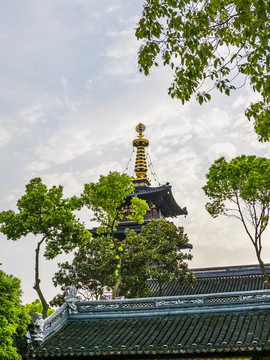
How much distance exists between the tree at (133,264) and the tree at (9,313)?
24.9ft

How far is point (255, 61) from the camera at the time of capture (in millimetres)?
6887

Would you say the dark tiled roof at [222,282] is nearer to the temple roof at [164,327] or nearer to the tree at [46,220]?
the tree at [46,220]

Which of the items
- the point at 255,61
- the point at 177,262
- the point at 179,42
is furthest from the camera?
the point at 177,262

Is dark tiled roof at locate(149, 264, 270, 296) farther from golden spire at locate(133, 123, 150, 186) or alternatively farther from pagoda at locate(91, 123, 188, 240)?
golden spire at locate(133, 123, 150, 186)

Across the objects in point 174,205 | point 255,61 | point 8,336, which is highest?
point 174,205

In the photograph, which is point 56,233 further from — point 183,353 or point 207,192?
point 183,353

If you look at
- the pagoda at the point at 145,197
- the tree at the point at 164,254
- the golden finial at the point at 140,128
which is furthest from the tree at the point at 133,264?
the golden finial at the point at 140,128

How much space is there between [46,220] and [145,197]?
59.1ft

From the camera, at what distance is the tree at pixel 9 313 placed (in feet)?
36.5

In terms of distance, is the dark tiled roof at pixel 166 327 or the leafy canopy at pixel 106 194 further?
the leafy canopy at pixel 106 194

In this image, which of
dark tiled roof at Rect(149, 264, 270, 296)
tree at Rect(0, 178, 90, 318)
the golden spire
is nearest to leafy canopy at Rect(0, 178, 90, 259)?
tree at Rect(0, 178, 90, 318)

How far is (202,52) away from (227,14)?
0.83m

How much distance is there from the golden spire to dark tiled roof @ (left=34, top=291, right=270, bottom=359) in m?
24.7

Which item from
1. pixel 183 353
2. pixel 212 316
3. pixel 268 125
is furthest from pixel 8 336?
pixel 268 125
